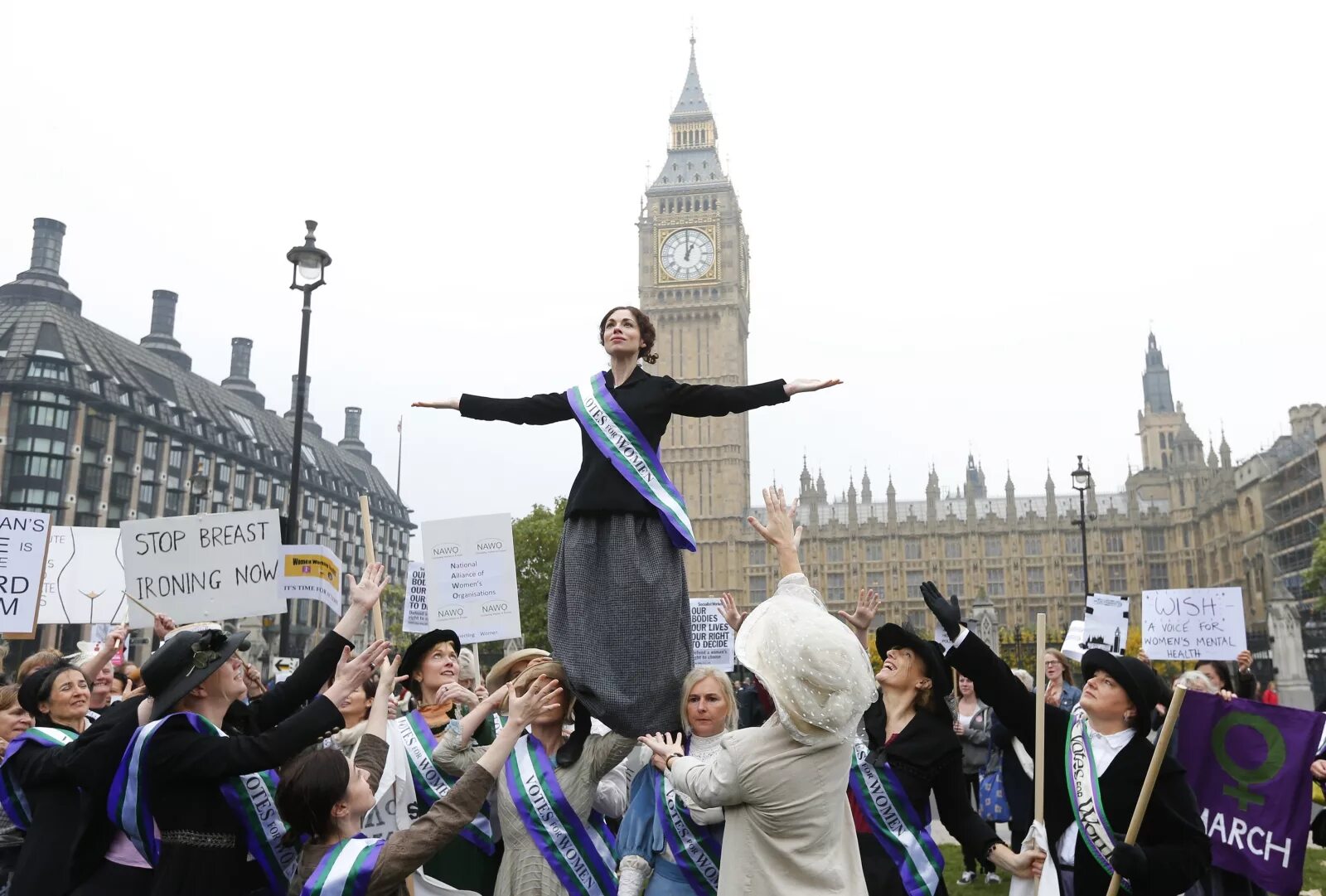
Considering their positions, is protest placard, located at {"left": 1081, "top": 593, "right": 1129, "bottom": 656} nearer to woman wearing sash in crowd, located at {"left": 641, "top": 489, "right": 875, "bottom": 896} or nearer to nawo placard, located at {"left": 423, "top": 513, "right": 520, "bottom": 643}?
nawo placard, located at {"left": 423, "top": 513, "right": 520, "bottom": 643}

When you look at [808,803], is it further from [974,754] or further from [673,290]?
[673,290]

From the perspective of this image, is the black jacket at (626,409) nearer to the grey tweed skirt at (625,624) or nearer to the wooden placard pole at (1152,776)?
→ the grey tweed skirt at (625,624)

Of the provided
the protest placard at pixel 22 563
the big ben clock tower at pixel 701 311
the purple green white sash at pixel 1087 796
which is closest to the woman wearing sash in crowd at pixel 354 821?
the purple green white sash at pixel 1087 796

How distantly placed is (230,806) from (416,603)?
7271mm

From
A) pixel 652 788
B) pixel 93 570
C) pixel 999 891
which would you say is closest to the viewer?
pixel 652 788

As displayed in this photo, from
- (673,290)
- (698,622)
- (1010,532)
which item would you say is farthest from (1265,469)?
(698,622)

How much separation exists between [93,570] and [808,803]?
331 inches

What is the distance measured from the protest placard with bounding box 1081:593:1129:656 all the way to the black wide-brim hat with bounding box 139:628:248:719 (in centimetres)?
671

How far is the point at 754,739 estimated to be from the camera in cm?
304

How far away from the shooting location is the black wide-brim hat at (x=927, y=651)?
4156 mm

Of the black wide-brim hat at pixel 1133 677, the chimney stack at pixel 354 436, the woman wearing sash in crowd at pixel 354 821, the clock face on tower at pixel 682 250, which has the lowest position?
the woman wearing sash in crowd at pixel 354 821

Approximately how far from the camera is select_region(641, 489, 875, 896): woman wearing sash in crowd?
294 centimetres

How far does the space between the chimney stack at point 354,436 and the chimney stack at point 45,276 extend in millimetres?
45404

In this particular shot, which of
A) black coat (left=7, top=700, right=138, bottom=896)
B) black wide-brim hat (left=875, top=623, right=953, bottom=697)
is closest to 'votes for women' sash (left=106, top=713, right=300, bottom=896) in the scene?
black coat (left=7, top=700, right=138, bottom=896)
